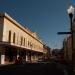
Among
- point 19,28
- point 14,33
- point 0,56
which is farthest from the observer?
point 19,28

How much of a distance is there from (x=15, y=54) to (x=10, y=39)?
19.1 ft

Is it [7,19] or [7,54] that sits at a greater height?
[7,19]

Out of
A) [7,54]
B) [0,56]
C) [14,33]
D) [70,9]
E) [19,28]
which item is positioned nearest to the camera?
[70,9]

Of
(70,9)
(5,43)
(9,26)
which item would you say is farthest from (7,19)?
(70,9)

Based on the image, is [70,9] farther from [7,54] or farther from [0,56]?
[7,54]

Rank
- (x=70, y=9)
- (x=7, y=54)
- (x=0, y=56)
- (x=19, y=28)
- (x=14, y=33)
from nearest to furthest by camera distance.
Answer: (x=70, y=9), (x=0, y=56), (x=7, y=54), (x=14, y=33), (x=19, y=28)

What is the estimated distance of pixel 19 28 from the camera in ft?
214

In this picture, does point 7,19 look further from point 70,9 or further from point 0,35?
point 70,9

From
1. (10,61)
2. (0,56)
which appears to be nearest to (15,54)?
(10,61)

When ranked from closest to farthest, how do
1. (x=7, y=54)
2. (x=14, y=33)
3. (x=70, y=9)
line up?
(x=70, y=9) → (x=7, y=54) → (x=14, y=33)

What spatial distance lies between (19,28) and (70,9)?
4561 cm

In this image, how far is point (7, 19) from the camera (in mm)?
52219

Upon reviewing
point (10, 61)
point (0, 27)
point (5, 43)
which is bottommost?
point (10, 61)

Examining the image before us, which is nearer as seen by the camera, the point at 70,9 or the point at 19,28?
the point at 70,9
